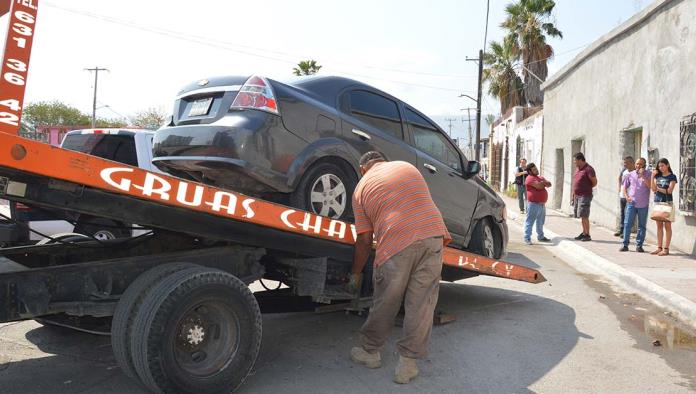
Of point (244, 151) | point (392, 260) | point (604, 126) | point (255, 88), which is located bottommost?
point (392, 260)

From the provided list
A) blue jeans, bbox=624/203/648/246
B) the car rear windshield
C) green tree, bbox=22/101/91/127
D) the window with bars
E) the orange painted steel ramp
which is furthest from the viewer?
green tree, bbox=22/101/91/127

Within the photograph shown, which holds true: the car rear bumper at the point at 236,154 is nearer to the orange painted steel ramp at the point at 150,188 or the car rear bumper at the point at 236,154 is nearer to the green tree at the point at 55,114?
the orange painted steel ramp at the point at 150,188

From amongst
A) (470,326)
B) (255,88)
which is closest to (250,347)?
(255,88)

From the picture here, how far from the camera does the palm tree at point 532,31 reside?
1321 inches

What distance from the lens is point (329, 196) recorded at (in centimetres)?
475

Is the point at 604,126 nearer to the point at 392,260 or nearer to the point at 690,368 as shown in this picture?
the point at 690,368

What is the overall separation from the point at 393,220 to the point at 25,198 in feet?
7.39

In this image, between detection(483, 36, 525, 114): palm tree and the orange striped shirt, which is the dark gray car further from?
detection(483, 36, 525, 114): palm tree

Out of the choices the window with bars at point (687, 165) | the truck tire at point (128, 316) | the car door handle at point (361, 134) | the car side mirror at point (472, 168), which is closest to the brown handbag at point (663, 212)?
the window with bars at point (687, 165)

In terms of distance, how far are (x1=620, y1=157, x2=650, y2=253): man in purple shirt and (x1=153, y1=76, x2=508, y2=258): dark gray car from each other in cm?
640

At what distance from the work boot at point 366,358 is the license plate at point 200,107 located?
2149mm

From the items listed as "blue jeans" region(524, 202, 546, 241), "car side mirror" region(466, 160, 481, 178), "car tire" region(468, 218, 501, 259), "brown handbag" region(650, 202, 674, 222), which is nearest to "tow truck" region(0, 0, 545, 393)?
"car side mirror" region(466, 160, 481, 178)

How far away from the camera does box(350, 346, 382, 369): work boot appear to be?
4.19 m

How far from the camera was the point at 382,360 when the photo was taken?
441 cm
